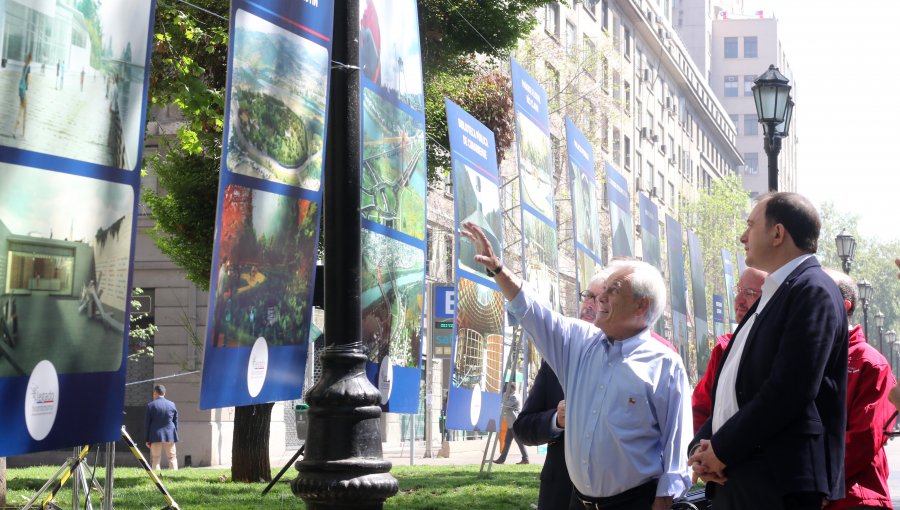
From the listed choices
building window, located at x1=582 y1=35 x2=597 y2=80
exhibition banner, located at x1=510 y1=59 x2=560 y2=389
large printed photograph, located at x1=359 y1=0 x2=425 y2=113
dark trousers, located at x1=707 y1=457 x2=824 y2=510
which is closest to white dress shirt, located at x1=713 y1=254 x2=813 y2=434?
dark trousers, located at x1=707 y1=457 x2=824 y2=510

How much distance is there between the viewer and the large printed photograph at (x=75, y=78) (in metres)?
5.48

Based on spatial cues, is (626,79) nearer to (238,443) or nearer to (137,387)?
(137,387)

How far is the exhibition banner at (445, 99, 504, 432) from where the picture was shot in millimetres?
13180

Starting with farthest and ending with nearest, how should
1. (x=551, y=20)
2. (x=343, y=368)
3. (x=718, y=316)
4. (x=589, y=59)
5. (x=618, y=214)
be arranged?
1. (x=551, y=20)
2. (x=589, y=59)
3. (x=718, y=316)
4. (x=618, y=214)
5. (x=343, y=368)

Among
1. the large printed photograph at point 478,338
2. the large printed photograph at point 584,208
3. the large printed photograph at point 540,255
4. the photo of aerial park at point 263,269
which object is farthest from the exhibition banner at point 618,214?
the photo of aerial park at point 263,269

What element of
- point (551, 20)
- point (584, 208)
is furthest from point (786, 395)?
point (551, 20)

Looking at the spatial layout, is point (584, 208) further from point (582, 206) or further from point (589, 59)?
point (589, 59)

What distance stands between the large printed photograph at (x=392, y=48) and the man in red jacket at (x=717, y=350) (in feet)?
10.1

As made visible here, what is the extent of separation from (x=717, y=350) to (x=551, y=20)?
144 ft

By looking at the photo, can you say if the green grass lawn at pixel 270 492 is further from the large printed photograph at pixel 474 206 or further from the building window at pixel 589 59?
the building window at pixel 589 59

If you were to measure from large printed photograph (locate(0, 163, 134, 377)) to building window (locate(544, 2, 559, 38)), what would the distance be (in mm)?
42885

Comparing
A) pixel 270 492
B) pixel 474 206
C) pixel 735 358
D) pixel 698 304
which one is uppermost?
pixel 698 304

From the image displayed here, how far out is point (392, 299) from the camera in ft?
33.0

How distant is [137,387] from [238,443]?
1193cm
